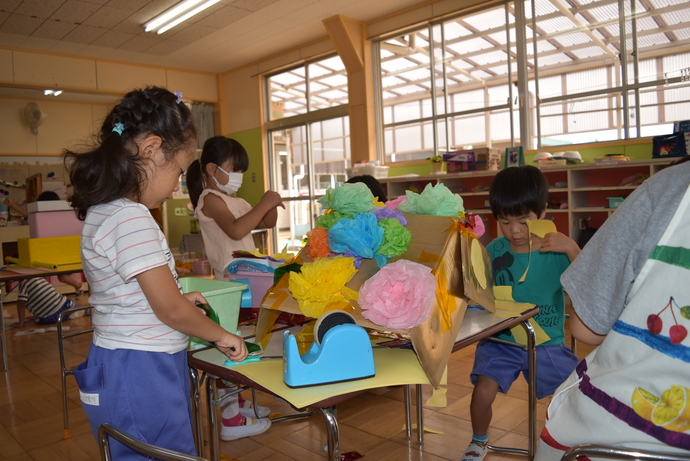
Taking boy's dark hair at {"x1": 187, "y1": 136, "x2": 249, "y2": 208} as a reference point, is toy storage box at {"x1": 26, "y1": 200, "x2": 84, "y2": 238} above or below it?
below

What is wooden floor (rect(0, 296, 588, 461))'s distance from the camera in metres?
2.05

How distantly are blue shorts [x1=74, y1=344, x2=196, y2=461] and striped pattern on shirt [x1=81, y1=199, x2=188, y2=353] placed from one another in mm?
29

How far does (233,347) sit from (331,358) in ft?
0.79

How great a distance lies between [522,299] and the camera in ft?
6.26

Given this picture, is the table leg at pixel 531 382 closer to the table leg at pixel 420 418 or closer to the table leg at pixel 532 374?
the table leg at pixel 532 374

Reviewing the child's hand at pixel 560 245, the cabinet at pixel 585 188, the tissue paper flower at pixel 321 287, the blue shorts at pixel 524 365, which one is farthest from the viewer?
the cabinet at pixel 585 188

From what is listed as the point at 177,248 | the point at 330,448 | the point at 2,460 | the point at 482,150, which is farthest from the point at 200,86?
the point at 330,448

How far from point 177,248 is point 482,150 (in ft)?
17.3

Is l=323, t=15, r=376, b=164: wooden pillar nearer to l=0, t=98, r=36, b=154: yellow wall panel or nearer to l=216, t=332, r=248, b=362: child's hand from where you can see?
l=0, t=98, r=36, b=154: yellow wall panel

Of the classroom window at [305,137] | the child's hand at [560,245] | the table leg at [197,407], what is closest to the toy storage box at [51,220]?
the table leg at [197,407]

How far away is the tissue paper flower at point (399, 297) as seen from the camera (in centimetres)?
107

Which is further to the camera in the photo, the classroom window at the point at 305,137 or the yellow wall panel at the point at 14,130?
the classroom window at the point at 305,137

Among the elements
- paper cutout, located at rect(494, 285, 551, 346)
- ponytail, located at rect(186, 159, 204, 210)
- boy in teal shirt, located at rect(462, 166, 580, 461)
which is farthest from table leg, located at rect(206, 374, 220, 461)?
ponytail, located at rect(186, 159, 204, 210)

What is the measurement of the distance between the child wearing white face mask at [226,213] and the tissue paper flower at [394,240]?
0.93 m
